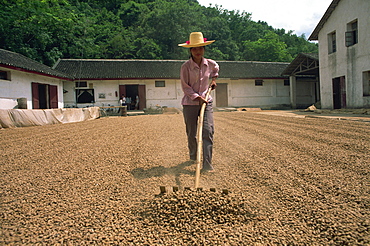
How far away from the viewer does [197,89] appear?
10.1ft

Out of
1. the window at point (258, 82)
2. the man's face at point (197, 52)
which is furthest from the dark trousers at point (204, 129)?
the window at point (258, 82)

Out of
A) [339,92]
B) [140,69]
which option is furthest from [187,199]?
[140,69]

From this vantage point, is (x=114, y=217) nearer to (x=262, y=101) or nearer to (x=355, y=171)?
(x=355, y=171)

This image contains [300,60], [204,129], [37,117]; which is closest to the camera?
[204,129]

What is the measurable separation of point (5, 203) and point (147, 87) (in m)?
18.5

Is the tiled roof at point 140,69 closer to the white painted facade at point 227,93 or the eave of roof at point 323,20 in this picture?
the white painted facade at point 227,93

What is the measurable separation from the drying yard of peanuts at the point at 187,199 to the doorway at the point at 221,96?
18.2 meters

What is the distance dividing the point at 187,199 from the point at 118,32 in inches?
1298

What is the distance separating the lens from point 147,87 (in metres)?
20.3

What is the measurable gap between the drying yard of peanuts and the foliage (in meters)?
22.2

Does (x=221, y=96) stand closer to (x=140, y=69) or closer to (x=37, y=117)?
(x=140, y=69)

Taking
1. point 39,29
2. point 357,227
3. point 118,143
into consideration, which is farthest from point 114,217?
point 39,29

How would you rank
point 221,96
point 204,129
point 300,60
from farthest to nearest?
point 221,96 → point 300,60 → point 204,129

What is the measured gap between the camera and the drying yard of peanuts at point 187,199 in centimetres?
166
